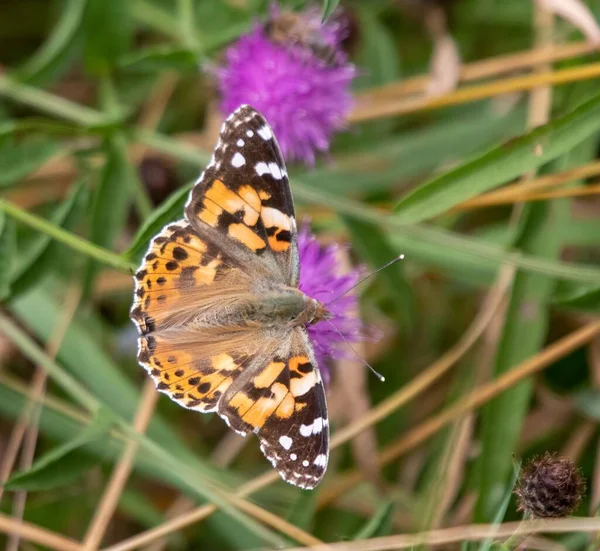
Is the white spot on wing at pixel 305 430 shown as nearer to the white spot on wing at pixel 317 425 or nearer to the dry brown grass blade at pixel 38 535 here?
the white spot on wing at pixel 317 425

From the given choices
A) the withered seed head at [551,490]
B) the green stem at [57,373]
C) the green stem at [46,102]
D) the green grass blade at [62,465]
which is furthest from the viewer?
the green stem at [46,102]

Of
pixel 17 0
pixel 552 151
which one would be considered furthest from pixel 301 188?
pixel 17 0

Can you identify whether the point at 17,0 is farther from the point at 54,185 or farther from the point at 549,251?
the point at 549,251

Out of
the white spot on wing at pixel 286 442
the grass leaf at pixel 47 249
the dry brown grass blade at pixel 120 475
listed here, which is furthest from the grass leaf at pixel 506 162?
the dry brown grass blade at pixel 120 475

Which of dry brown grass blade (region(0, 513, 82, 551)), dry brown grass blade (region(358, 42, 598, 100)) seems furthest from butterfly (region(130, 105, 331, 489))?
dry brown grass blade (region(358, 42, 598, 100))

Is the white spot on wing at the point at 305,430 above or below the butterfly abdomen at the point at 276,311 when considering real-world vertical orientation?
below

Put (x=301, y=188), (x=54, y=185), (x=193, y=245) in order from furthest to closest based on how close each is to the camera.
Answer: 1. (x=54, y=185)
2. (x=301, y=188)
3. (x=193, y=245)

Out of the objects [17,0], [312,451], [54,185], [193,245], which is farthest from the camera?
[17,0]
